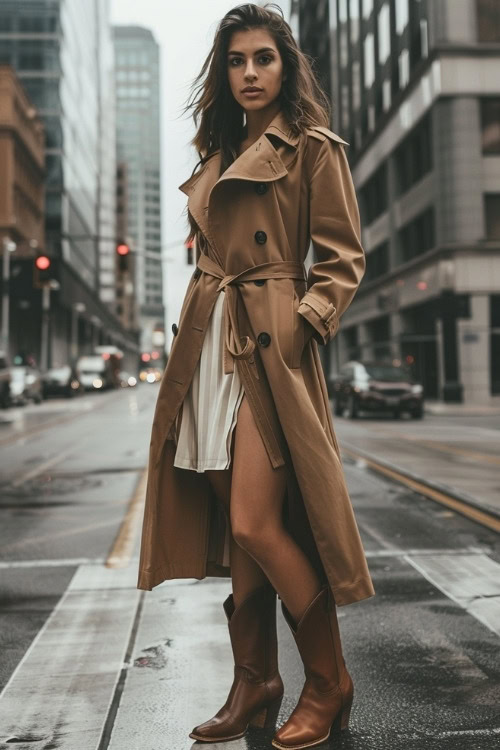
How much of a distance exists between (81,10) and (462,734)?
100 m

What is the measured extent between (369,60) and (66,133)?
137 ft

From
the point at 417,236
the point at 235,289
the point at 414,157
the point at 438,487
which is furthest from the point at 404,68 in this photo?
the point at 235,289

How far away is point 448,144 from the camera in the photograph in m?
34.2

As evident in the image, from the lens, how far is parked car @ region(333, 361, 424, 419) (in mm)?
24172

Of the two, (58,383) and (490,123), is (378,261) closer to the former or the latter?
(490,123)

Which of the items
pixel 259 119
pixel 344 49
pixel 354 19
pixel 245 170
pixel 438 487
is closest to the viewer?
pixel 245 170

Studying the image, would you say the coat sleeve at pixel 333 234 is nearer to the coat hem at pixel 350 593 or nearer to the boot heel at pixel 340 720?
the coat hem at pixel 350 593

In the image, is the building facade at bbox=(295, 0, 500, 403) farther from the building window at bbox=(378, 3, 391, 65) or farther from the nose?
the nose

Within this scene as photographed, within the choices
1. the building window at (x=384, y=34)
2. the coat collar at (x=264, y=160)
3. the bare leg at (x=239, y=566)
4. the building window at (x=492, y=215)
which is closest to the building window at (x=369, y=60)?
the building window at (x=384, y=34)

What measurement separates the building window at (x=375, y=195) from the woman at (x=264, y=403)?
42527 millimetres

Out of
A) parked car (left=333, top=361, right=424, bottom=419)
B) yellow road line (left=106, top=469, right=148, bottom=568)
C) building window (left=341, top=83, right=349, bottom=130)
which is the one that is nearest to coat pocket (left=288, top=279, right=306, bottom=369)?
yellow road line (left=106, top=469, right=148, bottom=568)

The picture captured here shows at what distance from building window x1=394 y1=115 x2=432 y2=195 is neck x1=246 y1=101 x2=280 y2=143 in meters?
34.7

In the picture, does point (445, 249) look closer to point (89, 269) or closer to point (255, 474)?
point (255, 474)

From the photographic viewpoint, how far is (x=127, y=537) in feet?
21.6
